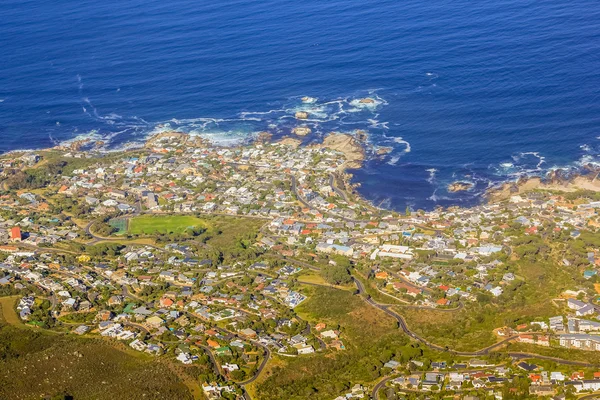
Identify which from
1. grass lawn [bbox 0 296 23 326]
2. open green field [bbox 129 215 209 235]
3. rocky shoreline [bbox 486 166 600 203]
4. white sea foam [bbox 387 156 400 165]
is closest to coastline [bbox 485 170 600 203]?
rocky shoreline [bbox 486 166 600 203]

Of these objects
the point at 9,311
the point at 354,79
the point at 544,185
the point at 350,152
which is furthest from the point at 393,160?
the point at 9,311

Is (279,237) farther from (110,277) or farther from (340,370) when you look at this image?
(340,370)

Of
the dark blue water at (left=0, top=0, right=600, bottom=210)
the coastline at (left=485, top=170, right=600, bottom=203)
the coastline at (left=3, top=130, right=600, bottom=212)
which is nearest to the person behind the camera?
the coastline at (left=485, top=170, right=600, bottom=203)

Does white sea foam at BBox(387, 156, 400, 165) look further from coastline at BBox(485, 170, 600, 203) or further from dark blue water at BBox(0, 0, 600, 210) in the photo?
coastline at BBox(485, 170, 600, 203)

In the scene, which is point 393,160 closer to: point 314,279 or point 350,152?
point 350,152

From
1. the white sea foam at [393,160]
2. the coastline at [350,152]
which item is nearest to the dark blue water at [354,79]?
the white sea foam at [393,160]

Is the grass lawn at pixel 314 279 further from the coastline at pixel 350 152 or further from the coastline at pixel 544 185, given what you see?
the coastline at pixel 544 185

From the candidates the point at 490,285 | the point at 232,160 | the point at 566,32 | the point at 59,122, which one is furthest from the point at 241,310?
the point at 566,32
